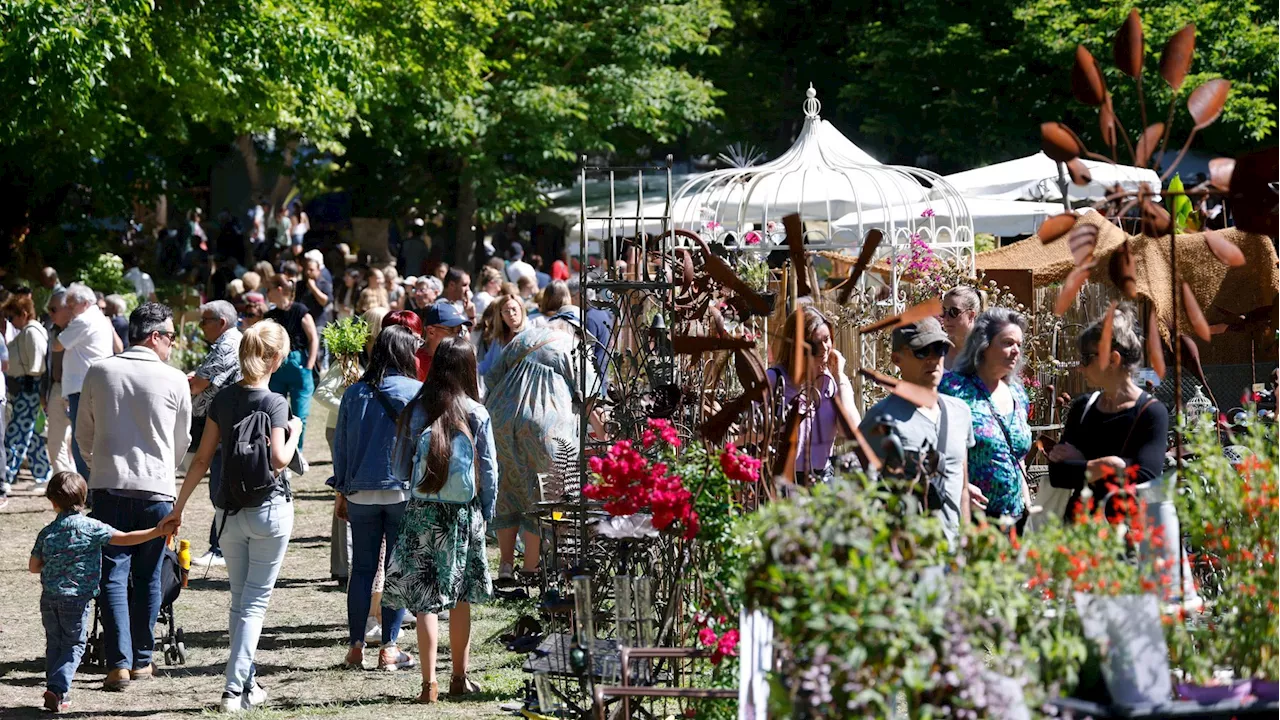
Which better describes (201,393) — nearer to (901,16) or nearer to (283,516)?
(283,516)

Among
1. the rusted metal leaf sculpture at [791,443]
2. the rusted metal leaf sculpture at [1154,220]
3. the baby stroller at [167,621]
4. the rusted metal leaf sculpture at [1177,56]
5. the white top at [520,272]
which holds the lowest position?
the baby stroller at [167,621]

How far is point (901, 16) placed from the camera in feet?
97.8

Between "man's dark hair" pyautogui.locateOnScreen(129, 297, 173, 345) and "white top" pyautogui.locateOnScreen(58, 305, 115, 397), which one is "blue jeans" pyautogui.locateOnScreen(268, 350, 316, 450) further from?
"man's dark hair" pyautogui.locateOnScreen(129, 297, 173, 345)

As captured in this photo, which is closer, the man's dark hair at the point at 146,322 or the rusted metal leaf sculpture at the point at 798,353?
the rusted metal leaf sculpture at the point at 798,353

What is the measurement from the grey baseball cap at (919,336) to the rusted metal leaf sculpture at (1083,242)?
958 mm

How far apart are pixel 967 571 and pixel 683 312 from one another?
11.9 ft

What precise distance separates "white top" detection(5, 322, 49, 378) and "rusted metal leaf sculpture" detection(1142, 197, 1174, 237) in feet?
34.6

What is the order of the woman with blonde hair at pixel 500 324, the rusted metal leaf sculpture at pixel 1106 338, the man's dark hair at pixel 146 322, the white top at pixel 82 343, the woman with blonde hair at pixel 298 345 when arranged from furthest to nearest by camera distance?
1. the white top at pixel 82 343
2. the woman with blonde hair at pixel 298 345
3. the woman with blonde hair at pixel 500 324
4. the man's dark hair at pixel 146 322
5. the rusted metal leaf sculpture at pixel 1106 338

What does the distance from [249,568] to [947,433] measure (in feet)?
10.7

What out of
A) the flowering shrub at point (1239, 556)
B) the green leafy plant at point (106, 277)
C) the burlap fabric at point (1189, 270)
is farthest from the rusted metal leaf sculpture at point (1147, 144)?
the green leafy plant at point (106, 277)

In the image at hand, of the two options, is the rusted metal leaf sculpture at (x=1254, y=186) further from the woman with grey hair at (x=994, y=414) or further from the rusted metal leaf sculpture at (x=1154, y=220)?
the woman with grey hair at (x=994, y=414)

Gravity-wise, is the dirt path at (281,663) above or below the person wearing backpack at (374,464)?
below

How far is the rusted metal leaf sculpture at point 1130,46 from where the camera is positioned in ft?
13.9

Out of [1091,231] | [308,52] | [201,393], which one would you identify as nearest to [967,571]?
[1091,231]
